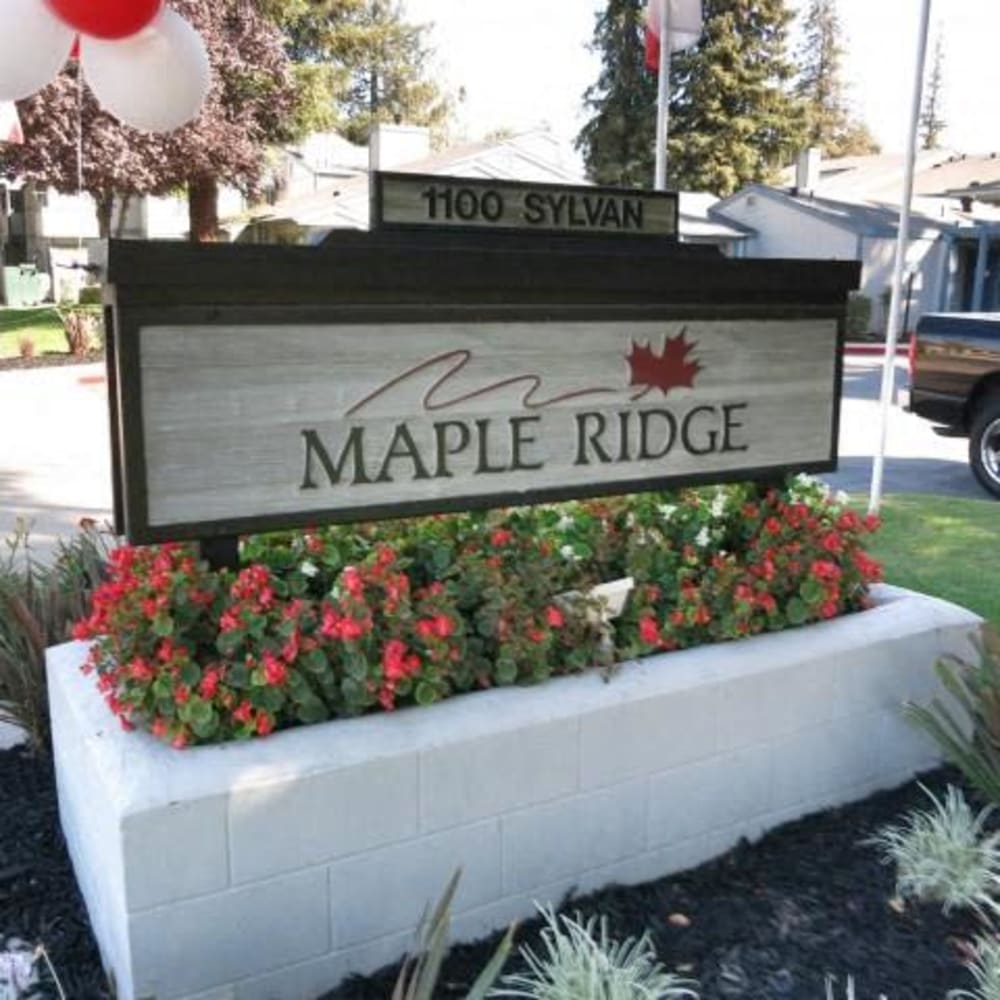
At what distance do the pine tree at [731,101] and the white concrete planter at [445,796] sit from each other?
1428 inches

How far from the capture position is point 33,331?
2128 centimetres

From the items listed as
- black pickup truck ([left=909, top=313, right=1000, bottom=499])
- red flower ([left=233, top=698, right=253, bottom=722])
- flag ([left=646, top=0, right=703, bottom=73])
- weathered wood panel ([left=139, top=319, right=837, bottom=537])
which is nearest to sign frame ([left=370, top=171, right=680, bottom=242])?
weathered wood panel ([left=139, top=319, right=837, bottom=537])

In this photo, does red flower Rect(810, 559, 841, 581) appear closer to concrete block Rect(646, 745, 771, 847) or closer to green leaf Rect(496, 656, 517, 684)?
concrete block Rect(646, 745, 771, 847)

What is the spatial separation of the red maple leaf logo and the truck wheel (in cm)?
596

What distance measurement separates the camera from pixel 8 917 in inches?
104

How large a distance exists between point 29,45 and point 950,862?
3.60 meters

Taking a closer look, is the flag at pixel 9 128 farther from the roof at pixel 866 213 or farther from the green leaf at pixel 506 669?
the roof at pixel 866 213

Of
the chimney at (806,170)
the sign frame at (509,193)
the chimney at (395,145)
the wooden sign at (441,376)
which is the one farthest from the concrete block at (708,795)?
the chimney at (806,170)

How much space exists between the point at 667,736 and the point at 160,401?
147 cm

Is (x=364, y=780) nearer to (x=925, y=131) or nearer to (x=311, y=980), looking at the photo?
(x=311, y=980)

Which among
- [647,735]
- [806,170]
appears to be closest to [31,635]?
[647,735]

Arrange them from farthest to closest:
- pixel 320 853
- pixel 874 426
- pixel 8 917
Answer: pixel 874 426 → pixel 8 917 → pixel 320 853

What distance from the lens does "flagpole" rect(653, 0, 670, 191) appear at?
5.90m

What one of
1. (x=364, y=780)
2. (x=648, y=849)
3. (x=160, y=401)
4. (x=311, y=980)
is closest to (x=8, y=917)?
(x=311, y=980)
